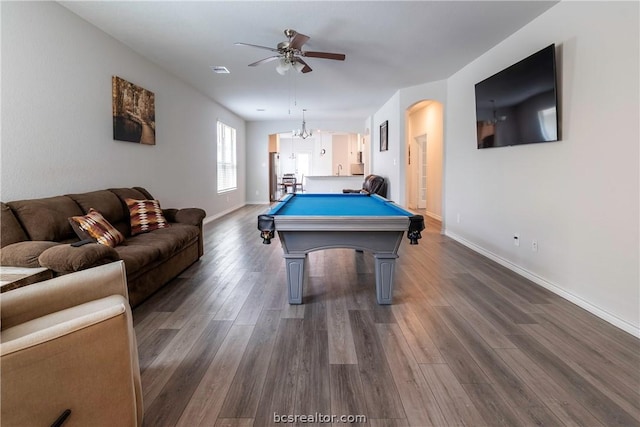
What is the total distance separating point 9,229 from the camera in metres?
2.26

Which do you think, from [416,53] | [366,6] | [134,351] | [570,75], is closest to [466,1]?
[366,6]

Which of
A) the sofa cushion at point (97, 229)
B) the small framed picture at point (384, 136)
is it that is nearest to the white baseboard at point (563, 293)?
the small framed picture at point (384, 136)

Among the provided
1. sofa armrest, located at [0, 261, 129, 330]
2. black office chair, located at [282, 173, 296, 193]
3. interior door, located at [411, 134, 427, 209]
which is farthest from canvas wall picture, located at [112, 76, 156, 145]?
black office chair, located at [282, 173, 296, 193]

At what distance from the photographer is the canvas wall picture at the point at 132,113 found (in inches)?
147

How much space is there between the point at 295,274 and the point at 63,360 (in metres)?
1.81

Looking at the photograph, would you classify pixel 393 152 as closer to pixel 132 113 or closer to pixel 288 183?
pixel 132 113

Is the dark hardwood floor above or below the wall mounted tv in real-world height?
below

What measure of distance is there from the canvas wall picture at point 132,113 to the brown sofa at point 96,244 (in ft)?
2.34

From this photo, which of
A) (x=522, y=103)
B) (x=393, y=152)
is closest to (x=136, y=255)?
(x=522, y=103)

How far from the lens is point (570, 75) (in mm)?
2801

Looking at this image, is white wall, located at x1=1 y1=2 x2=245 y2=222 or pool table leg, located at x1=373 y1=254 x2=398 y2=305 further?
pool table leg, located at x1=373 y1=254 x2=398 y2=305

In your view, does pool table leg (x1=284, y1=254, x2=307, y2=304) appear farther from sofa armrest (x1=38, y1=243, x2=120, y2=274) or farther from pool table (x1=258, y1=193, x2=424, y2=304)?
sofa armrest (x1=38, y1=243, x2=120, y2=274)

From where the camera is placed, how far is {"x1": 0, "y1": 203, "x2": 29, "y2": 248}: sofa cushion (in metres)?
2.22

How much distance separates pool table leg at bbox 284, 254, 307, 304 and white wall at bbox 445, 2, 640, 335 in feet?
7.42
